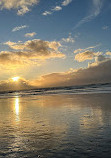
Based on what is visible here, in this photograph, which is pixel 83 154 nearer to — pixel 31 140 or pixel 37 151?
pixel 37 151

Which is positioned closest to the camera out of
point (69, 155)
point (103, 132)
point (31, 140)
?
point (69, 155)

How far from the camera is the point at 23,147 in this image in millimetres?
8156

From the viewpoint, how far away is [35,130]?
36.5ft

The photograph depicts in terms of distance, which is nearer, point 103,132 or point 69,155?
point 69,155

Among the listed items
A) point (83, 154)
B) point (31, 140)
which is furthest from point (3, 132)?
point (83, 154)

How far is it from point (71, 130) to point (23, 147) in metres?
3.57

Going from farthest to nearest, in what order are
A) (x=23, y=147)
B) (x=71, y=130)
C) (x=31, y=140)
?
(x=71, y=130) → (x=31, y=140) → (x=23, y=147)

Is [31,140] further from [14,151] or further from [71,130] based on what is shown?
[71,130]

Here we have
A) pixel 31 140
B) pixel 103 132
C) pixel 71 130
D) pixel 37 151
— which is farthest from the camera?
pixel 71 130

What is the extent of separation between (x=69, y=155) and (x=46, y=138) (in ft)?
8.57

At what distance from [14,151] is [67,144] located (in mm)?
2549

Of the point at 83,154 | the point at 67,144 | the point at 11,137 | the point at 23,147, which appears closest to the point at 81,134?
the point at 67,144

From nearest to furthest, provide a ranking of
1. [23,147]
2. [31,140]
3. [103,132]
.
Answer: [23,147] < [31,140] < [103,132]

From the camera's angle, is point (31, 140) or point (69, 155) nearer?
point (69, 155)
